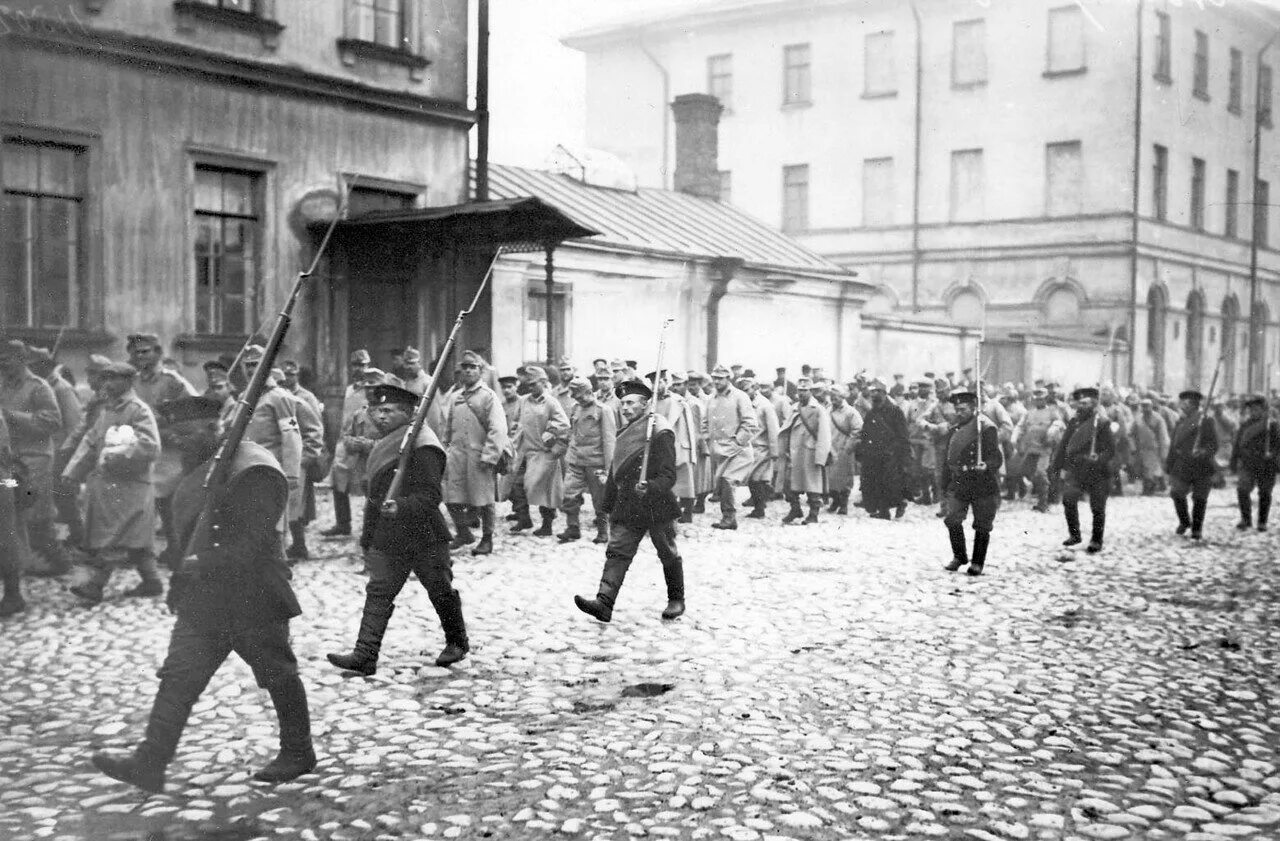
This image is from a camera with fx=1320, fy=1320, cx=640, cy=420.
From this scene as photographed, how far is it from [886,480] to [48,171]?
1109cm

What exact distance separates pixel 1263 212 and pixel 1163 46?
8936mm

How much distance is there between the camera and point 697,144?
31.8 meters

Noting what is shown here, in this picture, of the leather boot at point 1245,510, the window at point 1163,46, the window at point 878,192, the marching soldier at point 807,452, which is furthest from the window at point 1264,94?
the marching soldier at point 807,452

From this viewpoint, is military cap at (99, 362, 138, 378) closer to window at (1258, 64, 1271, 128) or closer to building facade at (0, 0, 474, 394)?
building facade at (0, 0, 474, 394)

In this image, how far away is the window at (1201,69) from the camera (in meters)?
37.7

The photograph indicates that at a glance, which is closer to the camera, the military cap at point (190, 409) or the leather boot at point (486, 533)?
the military cap at point (190, 409)

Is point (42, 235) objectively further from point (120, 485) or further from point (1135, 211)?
point (1135, 211)

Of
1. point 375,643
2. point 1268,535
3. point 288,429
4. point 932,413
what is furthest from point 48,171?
point 1268,535

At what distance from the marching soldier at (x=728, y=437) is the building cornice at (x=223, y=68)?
6.09m

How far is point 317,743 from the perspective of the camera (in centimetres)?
617

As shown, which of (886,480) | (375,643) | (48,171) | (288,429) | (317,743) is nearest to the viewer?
(317,743)

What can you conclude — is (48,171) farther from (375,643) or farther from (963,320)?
(963,320)

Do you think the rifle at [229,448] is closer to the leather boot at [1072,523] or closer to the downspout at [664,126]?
the leather boot at [1072,523]

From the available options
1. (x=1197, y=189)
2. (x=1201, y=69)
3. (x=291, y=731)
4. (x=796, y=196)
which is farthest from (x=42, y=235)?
(x=1197, y=189)
